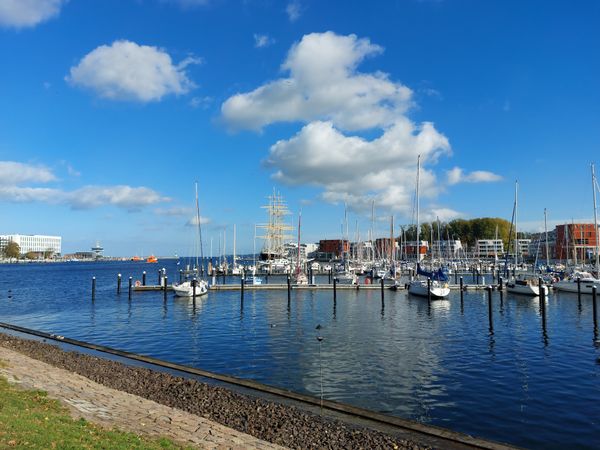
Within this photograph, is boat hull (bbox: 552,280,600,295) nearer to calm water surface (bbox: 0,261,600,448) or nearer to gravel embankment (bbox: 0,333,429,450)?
calm water surface (bbox: 0,261,600,448)

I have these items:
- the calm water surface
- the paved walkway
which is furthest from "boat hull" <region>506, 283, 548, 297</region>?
the paved walkway

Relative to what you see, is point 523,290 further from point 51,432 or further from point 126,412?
point 51,432

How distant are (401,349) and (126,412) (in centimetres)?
2042

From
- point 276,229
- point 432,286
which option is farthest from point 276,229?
point 432,286

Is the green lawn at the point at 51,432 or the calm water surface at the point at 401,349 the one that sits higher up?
the green lawn at the point at 51,432

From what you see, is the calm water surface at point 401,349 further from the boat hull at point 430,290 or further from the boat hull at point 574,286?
the boat hull at point 574,286

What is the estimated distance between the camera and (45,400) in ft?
50.9

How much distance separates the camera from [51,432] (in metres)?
11.7

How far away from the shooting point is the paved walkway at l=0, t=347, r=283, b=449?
1362cm

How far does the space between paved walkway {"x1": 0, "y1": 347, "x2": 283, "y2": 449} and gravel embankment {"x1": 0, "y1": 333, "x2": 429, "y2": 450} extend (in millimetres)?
749

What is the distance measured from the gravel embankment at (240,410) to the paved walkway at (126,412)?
29.5 inches

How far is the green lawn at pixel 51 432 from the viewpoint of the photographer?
35.3 ft

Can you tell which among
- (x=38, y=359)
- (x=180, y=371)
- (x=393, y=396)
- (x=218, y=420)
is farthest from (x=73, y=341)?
(x=393, y=396)

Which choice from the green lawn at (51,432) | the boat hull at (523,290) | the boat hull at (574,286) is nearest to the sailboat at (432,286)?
the boat hull at (523,290)
